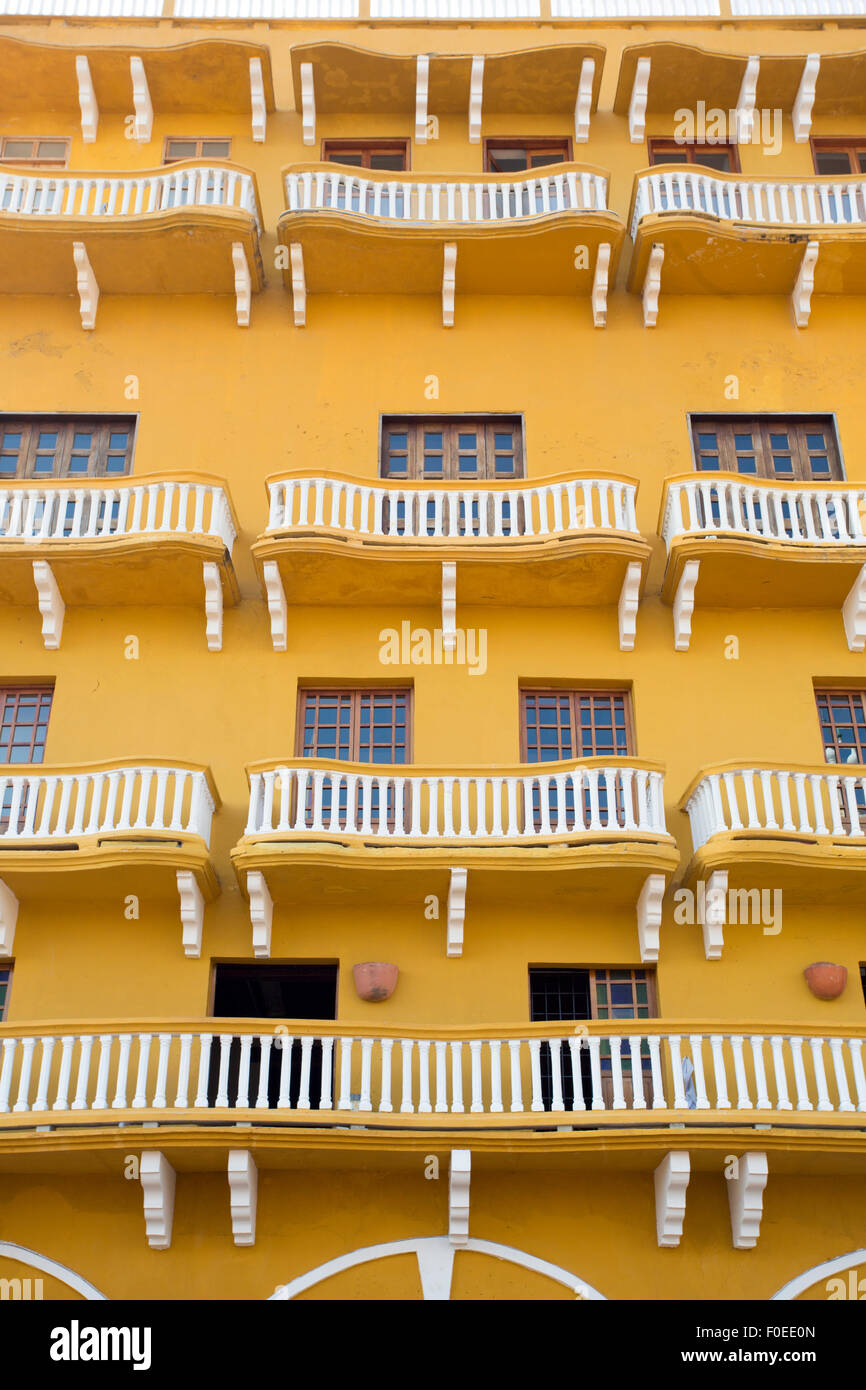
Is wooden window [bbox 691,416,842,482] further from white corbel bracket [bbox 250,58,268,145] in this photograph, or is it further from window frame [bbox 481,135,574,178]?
white corbel bracket [bbox 250,58,268,145]

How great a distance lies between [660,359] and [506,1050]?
11.0m

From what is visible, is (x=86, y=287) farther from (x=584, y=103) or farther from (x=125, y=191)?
(x=584, y=103)

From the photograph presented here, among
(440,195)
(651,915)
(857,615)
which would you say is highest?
(440,195)

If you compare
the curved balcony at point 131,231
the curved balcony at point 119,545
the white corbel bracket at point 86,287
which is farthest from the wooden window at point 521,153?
the curved balcony at point 119,545

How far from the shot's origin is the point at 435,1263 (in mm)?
17469

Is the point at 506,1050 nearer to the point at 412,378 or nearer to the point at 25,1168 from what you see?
the point at 25,1168

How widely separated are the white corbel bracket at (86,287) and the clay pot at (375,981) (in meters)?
11.0

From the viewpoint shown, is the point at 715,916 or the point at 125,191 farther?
the point at 125,191

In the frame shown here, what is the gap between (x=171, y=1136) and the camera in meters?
16.8

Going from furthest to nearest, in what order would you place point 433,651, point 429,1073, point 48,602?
point 433,651 → point 48,602 → point 429,1073

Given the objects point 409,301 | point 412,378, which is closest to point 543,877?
point 412,378

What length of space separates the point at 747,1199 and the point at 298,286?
47.3 feet

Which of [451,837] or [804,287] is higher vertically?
[804,287]

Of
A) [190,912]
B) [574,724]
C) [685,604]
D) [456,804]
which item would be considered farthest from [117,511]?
[685,604]
